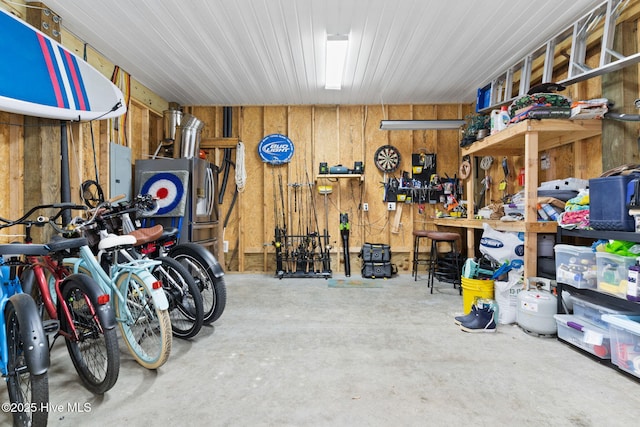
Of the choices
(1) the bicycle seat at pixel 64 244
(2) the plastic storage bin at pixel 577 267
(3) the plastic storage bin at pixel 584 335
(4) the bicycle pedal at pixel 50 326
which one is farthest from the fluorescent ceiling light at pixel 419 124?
(4) the bicycle pedal at pixel 50 326

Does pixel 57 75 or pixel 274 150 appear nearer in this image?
pixel 57 75

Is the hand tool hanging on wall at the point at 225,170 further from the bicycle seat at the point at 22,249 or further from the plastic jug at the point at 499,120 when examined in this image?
the plastic jug at the point at 499,120

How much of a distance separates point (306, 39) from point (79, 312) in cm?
327

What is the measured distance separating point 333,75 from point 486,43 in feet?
6.21

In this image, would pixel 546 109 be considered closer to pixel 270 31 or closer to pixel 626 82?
pixel 626 82

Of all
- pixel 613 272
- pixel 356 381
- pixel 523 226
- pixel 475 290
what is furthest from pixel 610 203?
pixel 356 381

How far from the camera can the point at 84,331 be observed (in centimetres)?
190

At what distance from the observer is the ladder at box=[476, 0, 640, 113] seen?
2662 millimetres

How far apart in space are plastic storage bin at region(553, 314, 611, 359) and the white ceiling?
2.85 meters

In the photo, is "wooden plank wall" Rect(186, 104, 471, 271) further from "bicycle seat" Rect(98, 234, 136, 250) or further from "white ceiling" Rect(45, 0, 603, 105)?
"bicycle seat" Rect(98, 234, 136, 250)

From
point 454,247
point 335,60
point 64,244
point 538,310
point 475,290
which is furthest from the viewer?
point 454,247

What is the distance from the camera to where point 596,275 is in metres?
2.39

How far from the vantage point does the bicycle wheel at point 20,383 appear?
1362 millimetres

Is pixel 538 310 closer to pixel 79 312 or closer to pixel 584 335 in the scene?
pixel 584 335
